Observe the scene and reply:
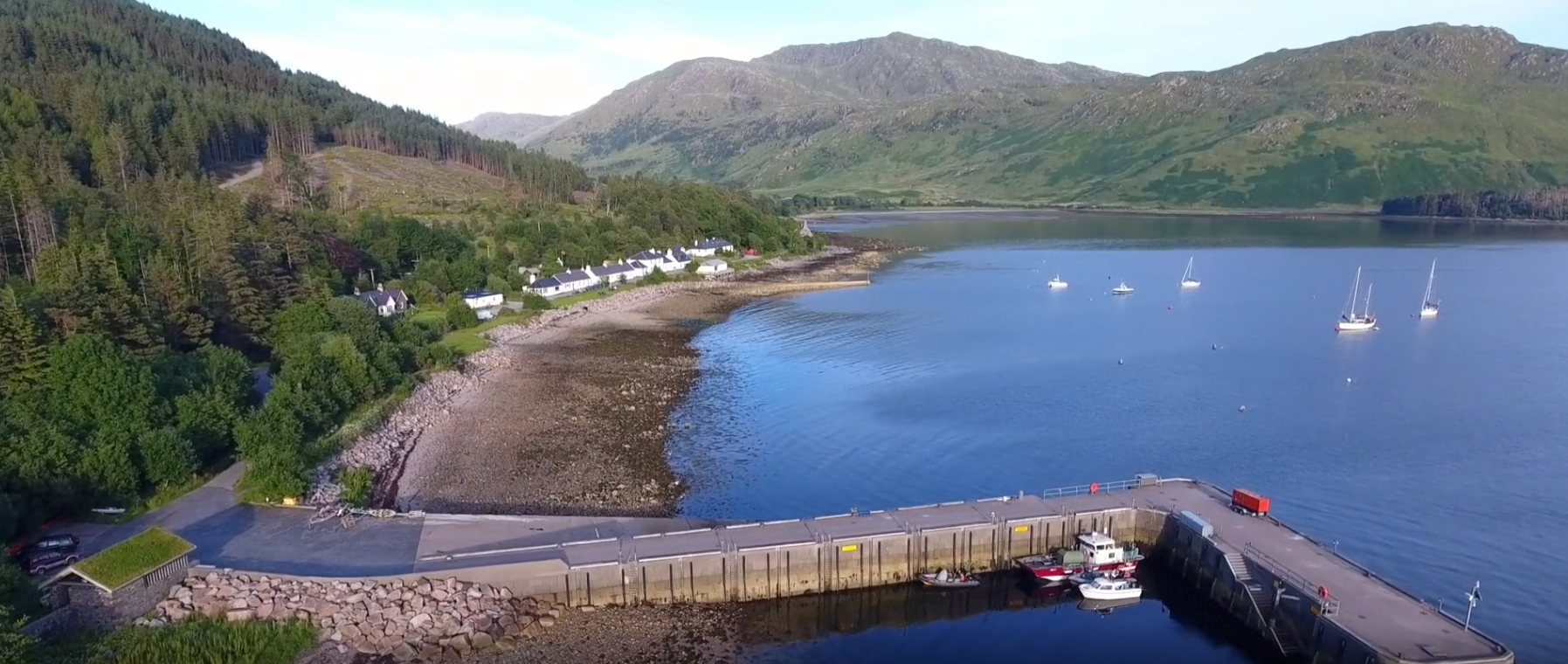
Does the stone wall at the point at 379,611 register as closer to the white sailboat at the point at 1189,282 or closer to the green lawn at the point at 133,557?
the green lawn at the point at 133,557

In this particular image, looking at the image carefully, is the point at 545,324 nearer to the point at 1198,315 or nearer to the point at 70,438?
the point at 70,438

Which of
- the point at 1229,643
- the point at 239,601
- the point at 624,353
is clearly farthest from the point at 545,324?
the point at 1229,643

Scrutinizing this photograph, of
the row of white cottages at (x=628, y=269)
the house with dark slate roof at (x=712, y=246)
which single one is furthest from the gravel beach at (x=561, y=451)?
the house with dark slate roof at (x=712, y=246)

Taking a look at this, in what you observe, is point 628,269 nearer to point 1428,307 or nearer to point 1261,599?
point 1428,307

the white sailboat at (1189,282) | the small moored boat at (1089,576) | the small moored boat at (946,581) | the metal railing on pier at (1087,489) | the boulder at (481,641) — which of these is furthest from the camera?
the white sailboat at (1189,282)

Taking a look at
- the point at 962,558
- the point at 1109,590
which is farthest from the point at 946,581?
the point at 1109,590

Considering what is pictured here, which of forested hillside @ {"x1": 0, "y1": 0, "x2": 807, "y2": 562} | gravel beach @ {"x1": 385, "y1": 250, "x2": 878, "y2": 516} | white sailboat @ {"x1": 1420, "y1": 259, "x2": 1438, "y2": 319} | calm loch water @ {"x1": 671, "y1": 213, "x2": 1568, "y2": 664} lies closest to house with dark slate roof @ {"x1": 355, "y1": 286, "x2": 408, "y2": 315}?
forested hillside @ {"x1": 0, "y1": 0, "x2": 807, "y2": 562}
